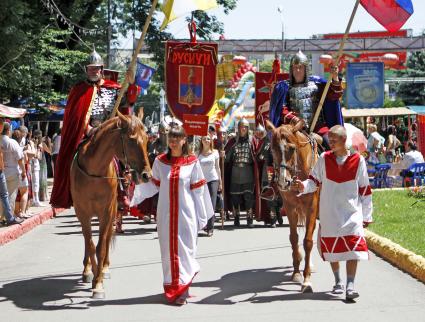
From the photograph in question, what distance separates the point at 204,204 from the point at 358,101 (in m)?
37.8

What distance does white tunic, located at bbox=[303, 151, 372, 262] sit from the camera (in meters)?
9.26

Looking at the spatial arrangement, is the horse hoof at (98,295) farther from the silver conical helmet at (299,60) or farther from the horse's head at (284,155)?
the silver conical helmet at (299,60)

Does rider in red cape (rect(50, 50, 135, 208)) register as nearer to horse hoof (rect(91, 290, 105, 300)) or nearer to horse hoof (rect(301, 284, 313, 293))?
horse hoof (rect(91, 290, 105, 300))

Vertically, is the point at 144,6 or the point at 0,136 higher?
the point at 144,6

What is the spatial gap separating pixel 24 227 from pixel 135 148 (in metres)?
8.40

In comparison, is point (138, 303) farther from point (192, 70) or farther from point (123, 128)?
point (192, 70)

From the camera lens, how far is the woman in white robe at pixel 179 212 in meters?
9.24

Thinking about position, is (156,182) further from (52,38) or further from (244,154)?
(52,38)

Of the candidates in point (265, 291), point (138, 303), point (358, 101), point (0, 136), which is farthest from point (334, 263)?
point (358, 101)

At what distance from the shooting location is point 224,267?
39.1 feet

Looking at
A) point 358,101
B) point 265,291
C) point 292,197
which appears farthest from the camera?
point 358,101

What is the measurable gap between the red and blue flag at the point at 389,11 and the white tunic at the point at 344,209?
10.7ft

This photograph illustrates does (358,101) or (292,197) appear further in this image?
(358,101)

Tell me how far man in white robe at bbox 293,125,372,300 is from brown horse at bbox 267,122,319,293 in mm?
341
